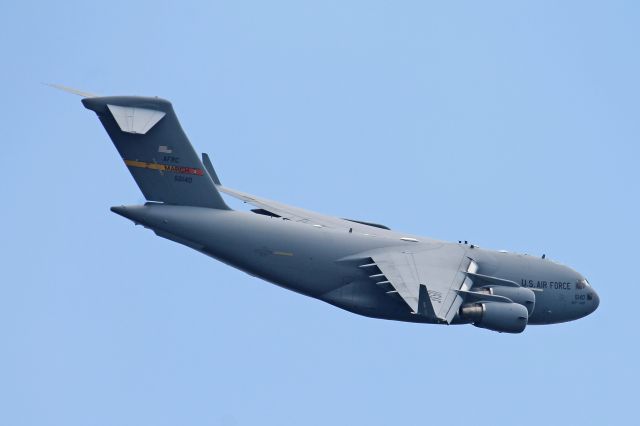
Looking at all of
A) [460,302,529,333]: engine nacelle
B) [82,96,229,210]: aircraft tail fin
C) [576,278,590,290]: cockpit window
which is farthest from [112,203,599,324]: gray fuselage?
[460,302,529,333]: engine nacelle

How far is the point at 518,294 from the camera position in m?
32.6

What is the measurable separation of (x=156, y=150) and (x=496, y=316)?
26.5ft

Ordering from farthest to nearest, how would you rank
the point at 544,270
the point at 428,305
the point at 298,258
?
the point at 544,270, the point at 298,258, the point at 428,305

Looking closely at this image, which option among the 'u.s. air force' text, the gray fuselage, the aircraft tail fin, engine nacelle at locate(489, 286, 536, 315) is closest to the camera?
the aircraft tail fin

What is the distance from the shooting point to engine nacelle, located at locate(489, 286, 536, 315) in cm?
3247

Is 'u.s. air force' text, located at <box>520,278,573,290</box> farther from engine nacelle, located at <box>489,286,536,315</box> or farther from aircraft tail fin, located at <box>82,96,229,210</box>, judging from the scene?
aircraft tail fin, located at <box>82,96,229,210</box>

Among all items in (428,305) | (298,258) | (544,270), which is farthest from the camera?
(544,270)

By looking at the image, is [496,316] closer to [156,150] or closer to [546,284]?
[546,284]

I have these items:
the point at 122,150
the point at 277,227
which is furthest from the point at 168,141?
the point at 277,227

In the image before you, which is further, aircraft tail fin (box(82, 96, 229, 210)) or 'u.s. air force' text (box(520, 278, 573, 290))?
'u.s. air force' text (box(520, 278, 573, 290))

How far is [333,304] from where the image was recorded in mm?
32406

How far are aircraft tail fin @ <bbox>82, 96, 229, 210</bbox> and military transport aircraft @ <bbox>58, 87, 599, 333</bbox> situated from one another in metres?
0.02

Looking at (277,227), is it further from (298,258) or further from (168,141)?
(168,141)

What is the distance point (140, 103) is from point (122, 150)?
1.19 meters
